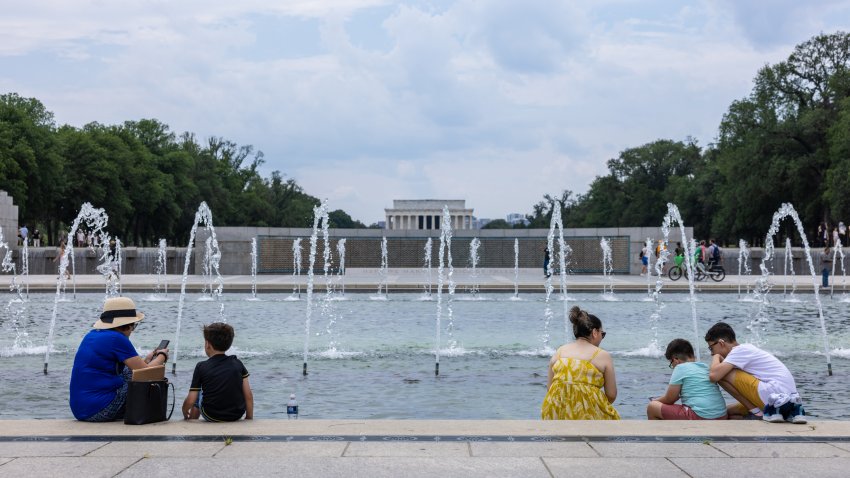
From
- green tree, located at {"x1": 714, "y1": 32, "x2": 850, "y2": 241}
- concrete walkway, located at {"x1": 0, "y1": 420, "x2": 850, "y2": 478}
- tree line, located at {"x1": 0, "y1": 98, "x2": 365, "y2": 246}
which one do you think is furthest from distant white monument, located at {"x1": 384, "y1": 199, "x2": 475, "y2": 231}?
concrete walkway, located at {"x1": 0, "y1": 420, "x2": 850, "y2": 478}

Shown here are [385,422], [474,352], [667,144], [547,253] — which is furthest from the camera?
[667,144]

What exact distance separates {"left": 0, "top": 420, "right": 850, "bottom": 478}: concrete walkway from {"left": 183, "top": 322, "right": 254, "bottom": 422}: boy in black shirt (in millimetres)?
182

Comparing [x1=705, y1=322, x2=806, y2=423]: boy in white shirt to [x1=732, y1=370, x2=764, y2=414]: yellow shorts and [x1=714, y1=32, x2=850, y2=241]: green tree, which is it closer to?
[x1=732, y1=370, x2=764, y2=414]: yellow shorts

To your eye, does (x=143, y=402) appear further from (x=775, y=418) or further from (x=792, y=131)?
(x=792, y=131)

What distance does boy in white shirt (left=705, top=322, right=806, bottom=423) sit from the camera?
7.27m

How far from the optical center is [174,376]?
11922 mm

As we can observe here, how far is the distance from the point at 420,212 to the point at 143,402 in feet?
320

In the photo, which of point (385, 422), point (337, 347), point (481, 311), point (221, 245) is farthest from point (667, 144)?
point (385, 422)

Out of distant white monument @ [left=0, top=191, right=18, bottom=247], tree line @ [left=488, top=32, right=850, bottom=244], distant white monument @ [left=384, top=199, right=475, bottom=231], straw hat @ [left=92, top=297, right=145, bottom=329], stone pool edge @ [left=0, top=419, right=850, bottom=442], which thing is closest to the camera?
stone pool edge @ [left=0, top=419, right=850, bottom=442]

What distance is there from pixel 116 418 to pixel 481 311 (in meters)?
15.0

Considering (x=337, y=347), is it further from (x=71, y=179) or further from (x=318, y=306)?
(x=71, y=179)

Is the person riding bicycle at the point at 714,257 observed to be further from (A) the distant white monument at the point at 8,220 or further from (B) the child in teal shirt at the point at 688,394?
(B) the child in teal shirt at the point at 688,394

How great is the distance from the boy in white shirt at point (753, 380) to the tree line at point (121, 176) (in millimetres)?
46571

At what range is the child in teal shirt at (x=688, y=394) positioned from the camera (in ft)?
25.0
